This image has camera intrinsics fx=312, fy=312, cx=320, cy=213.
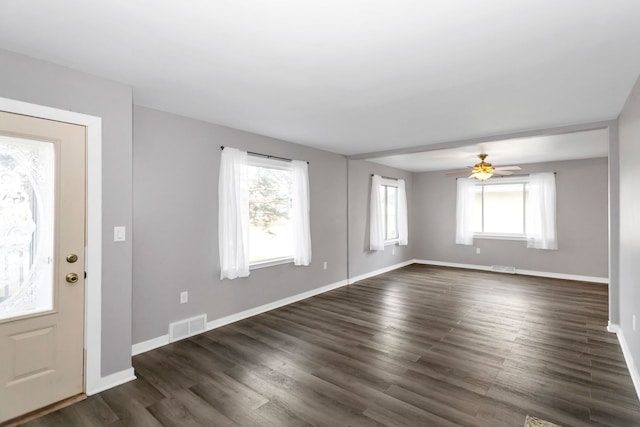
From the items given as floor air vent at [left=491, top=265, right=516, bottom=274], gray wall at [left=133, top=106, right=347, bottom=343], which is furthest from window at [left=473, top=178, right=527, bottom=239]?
gray wall at [left=133, top=106, right=347, bottom=343]

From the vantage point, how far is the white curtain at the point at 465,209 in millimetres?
7445

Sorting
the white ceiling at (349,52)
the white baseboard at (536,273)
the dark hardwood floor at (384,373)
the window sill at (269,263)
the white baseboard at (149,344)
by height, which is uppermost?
the white ceiling at (349,52)

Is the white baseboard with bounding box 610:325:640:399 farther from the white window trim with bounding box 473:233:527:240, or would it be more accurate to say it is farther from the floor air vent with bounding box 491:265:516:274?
the white window trim with bounding box 473:233:527:240

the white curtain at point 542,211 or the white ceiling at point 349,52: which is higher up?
the white ceiling at point 349,52

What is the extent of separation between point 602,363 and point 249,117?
425 cm

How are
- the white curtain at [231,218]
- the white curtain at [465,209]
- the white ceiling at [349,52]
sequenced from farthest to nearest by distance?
the white curtain at [465,209] → the white curtain at [231,218] → the white ceiling at [349,52]

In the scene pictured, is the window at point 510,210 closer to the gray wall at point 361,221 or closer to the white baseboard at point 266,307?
the gray wall at point 361,221

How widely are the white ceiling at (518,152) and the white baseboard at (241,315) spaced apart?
2.75 meters

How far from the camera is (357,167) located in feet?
20.5

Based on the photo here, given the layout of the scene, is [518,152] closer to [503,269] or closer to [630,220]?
[503,269]

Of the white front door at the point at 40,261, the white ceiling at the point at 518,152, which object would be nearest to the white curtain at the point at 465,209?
the white ceiling at the point at 518,152

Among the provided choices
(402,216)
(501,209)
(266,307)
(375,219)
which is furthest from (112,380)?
(501,209)

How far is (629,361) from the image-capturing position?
2787 mm

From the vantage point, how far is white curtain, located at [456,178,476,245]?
24.4 ft
